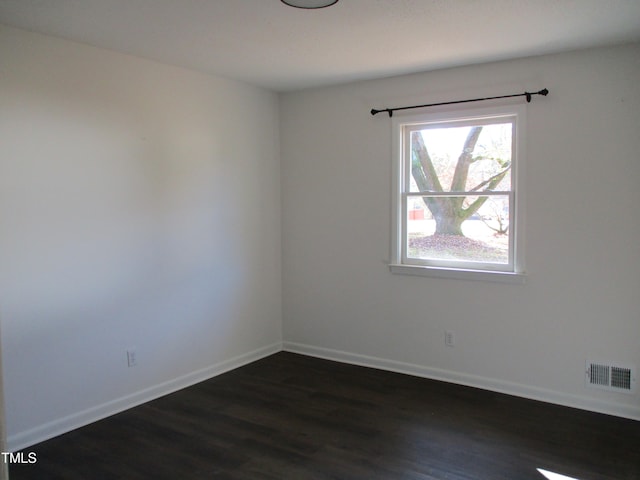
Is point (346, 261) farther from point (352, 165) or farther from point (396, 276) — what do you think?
point (352, 165)

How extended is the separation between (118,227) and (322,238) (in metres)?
1.82

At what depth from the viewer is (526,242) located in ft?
11.9

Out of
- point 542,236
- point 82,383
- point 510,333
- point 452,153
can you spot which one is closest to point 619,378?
point 510,333

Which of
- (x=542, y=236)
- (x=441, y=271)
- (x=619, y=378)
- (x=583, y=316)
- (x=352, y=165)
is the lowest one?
(x=619, y=378)

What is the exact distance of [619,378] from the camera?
3367 millimetres

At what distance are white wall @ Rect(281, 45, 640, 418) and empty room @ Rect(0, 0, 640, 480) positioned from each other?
0.02m

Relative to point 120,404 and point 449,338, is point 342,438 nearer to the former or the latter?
point 449,338

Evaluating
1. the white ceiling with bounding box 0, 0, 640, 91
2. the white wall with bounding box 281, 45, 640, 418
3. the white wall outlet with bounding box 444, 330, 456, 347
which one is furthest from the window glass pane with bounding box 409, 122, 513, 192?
the white wall outlet with bounding box 444, 330, 456, 347

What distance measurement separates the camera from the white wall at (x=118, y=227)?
9.65 feet

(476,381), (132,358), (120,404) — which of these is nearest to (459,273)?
(476,381)

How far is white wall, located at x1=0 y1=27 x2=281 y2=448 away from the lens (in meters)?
2.94

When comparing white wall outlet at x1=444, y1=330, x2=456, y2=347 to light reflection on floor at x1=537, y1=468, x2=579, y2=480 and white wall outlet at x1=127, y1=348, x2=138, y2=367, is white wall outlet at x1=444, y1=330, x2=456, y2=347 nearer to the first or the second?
light reflection on floor at x1=537, y1=468, x2=579, y2=480

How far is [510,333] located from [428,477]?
4.96 feet

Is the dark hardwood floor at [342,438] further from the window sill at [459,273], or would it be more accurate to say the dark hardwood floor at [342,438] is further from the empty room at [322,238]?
the window sill at [459,273]
